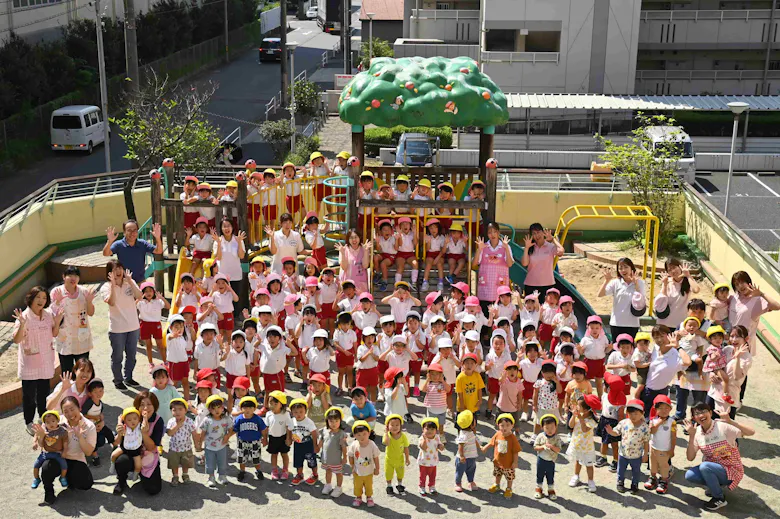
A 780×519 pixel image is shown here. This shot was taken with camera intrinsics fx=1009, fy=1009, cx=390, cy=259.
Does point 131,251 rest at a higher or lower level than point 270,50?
lower

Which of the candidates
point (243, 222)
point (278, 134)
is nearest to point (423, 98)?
point (243, 222)

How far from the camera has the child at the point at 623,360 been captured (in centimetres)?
1227

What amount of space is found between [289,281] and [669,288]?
17.6 ft

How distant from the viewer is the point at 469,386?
484 inches

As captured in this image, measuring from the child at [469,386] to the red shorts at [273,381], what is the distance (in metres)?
2.28

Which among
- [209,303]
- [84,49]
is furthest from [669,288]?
[84,49]

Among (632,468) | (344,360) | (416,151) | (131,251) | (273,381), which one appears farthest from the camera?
(416,151)

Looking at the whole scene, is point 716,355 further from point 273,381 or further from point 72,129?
point 72,129

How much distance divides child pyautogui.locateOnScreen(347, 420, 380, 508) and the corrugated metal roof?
23894 mm

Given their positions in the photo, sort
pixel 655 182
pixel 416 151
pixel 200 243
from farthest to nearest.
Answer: pixel 416 151
pixel 655 182
pixel 200 243

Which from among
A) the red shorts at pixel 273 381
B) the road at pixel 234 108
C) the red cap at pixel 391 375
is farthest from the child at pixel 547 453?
the road at pixel 234 108

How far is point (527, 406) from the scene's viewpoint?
43.0ft

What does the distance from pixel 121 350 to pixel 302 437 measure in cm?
382

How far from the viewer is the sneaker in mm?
10914
